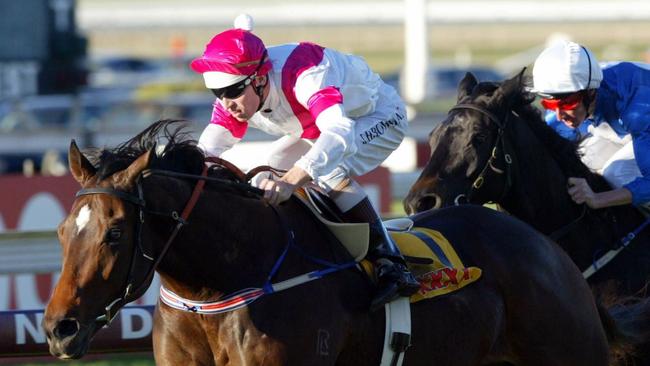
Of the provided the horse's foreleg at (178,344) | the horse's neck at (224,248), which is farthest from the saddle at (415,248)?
the horse's foreleg at (178,344)

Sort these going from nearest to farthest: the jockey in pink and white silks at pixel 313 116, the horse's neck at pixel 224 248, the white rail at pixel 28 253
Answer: the horse's neck at pixel 224 248 → the jockey in pink and white silks at pixel 313 116 → the white rail at pixel 28 253

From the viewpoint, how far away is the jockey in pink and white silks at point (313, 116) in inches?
167

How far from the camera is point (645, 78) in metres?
5.71

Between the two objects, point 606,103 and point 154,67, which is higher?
point 606,103

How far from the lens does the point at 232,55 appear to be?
4.33 m

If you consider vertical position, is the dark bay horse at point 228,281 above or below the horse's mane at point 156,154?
below

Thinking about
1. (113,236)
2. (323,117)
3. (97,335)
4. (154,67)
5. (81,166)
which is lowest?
(154,67)

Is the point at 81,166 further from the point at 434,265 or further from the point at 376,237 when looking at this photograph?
the point at 434,265

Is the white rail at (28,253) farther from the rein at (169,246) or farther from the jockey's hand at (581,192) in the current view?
the rein at (169,246)

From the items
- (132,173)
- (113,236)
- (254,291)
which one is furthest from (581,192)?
(113,236)

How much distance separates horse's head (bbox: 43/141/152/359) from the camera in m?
3.75

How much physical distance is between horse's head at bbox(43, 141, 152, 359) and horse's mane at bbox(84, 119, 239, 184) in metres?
0.11

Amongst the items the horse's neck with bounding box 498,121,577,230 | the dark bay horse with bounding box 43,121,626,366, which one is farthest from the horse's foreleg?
the horse's neck with bounding box 498,121,577,230

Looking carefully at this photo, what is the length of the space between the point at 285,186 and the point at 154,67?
3412cm
